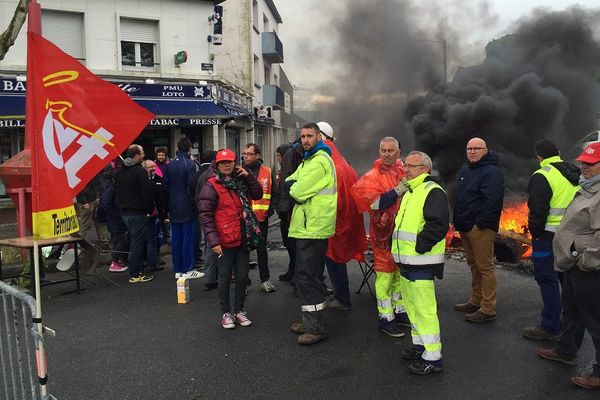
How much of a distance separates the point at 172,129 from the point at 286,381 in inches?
526

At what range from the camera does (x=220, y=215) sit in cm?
450

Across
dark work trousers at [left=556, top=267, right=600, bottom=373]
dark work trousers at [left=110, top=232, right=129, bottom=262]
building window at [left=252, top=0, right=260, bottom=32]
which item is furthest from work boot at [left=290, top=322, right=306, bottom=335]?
building window at [left=252, top=0, right=260, bottom=32]

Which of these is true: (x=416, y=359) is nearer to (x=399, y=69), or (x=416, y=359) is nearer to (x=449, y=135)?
(x=449, y=135)

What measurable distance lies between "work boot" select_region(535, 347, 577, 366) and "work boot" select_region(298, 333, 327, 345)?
187cm

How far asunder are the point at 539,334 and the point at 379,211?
72.4 inches

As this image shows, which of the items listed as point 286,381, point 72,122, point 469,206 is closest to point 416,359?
point 286,381

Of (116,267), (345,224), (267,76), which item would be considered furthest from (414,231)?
(267,76)

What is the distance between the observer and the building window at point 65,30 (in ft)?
43.7

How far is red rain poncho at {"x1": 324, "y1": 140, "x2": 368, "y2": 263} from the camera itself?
466 cm

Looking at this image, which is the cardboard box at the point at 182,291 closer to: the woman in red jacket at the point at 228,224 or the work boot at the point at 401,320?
the woman in red jacket at the point at 228,224

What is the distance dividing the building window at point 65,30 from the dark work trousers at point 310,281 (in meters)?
12.5

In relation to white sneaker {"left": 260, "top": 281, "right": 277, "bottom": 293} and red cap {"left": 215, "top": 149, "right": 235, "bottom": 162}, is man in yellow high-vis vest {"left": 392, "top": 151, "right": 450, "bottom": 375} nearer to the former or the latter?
red cap {"left": 215, "top": 149, "right": 235, "bottom": 162}

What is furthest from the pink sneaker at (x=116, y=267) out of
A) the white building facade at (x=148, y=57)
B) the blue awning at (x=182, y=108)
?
the blue awning at (x=182, y=108)

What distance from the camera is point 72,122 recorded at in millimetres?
2844
